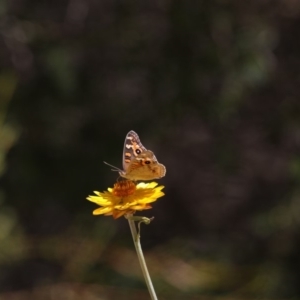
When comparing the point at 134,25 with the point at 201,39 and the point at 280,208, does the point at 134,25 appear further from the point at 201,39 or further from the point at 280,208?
the point at 280,208

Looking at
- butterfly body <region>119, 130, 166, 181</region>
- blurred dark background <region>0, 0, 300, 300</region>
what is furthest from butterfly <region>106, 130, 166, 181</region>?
blurred dark background <region>0, 0, 300, 300</region>

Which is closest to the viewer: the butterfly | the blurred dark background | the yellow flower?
the yellow flower

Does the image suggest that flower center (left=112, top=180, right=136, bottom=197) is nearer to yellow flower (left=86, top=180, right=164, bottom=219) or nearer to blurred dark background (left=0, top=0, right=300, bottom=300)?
yellow flower (left=86, top=180, right=164, bottom=219)

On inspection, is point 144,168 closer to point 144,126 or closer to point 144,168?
point 144,168

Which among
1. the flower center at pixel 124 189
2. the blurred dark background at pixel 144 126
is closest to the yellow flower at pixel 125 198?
the flower center at pixel 124 189

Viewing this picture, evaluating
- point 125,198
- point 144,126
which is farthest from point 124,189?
point 144,126

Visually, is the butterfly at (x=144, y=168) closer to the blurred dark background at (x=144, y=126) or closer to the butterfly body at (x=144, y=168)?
the butterfly body at (x=144, y=168)
